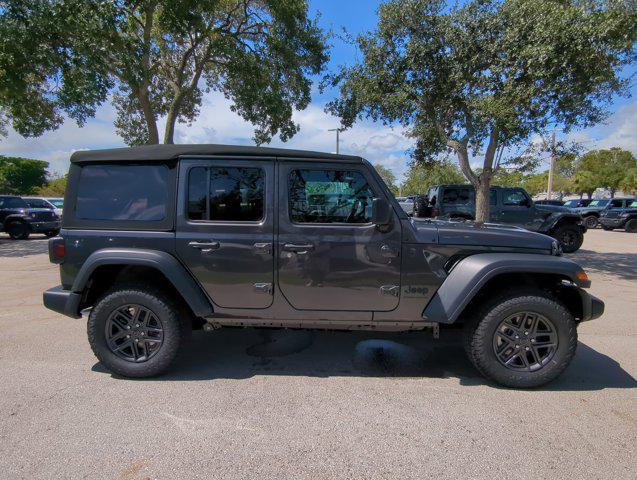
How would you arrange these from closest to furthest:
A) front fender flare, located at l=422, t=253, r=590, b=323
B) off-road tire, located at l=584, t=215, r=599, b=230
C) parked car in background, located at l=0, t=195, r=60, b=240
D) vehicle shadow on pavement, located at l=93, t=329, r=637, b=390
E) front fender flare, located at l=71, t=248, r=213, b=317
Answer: front fender flare, located at l=422, t=253, r=590, b=323, front fender flare, located at l=71, t=248, r=213, b=317, vehicle shadow on pavement, located at l=93, t=329, r=637, b=390, parked car in background, located at l=0, t=195, r=60, b=240, off-road tire, located at l=584, t=215, r=599, b=230

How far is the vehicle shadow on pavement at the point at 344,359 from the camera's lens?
367 cm

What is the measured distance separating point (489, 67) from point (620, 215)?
18859mm

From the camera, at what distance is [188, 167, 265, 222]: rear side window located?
3.48 metres

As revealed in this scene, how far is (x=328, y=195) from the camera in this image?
3477 mm

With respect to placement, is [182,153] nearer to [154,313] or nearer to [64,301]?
[154,313]

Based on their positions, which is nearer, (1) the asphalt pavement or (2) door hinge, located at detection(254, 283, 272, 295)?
(1) the asphalt pavement

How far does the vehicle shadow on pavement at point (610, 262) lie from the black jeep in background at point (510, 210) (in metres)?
0.67

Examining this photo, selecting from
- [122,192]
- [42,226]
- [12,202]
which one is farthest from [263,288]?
[12,202]

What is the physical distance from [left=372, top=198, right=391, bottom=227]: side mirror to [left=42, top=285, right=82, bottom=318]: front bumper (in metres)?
2.64

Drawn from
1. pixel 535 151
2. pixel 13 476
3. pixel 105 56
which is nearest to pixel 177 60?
pixel 105 56

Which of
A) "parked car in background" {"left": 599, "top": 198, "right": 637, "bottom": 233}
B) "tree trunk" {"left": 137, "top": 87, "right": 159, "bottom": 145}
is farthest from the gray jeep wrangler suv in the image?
"parked car in background" {"left": 599, "top": 198, "right": 637, "bottom": 233}

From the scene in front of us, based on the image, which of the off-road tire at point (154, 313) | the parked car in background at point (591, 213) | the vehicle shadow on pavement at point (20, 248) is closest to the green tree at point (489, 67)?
the off-road tire at point (154, 313)

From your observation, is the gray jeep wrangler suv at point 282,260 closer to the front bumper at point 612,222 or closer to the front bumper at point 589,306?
the front bumper at point 589,306

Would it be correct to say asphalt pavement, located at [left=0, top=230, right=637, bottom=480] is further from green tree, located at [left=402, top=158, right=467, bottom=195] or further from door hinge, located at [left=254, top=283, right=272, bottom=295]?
green tree, located at [left=402, top=158, right=467, bottom=195]
